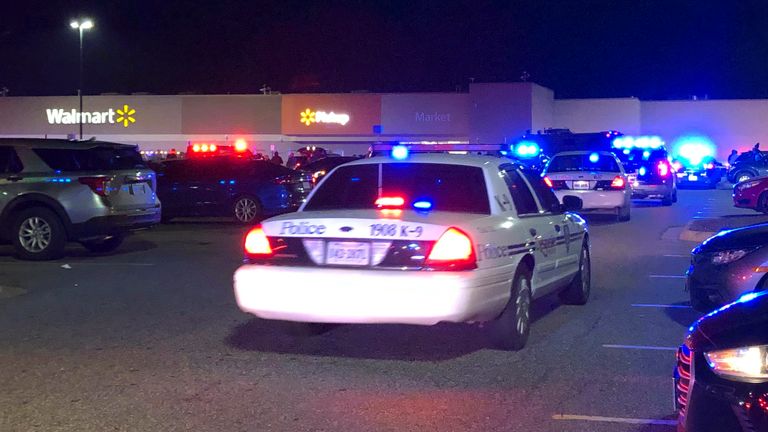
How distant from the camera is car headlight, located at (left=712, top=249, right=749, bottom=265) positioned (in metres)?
8.50

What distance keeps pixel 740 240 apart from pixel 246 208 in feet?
47.1

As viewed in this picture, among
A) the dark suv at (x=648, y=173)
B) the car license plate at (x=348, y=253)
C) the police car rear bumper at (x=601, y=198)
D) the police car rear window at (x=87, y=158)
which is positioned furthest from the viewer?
the dark suv at (x=648, y=173)

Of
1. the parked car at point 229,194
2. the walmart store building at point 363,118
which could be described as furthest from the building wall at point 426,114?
the parked car at point 229,194

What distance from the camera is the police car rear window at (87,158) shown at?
14117 mm

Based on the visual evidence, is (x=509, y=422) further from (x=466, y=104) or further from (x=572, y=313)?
(x=466, y=104)

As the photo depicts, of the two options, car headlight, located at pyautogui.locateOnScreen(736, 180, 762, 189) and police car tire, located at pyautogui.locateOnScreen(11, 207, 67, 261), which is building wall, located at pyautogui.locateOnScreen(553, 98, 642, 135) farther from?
police car tire, located at pyautogui.locateOnScreen(11, 207, 67, 261)

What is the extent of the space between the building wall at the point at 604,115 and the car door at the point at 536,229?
5151 cm

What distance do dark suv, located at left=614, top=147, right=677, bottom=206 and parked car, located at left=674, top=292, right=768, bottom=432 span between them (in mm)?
24081

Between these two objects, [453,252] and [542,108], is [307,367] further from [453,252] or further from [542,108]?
[542,108]

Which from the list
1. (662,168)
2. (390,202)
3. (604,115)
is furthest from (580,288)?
(604,115)

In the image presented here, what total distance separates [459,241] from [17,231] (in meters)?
9.41

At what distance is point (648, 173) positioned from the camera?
2797 centimetres

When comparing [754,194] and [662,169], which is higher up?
[662,169]

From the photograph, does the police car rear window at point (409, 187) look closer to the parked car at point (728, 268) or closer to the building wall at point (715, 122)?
the parked car at point (728, 268)
